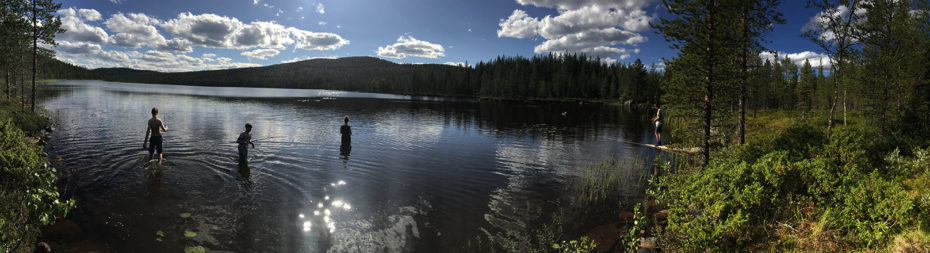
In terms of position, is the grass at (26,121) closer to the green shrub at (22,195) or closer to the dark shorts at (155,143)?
the dark shorts at (155,143)

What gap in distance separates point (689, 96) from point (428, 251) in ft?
42.0

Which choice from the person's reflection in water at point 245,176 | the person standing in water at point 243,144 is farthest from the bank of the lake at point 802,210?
the person standing in water at point 243,144

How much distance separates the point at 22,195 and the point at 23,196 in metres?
0.64

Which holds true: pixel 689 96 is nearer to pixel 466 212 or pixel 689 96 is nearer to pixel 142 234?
pixel 466 212

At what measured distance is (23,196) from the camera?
28.6 feet

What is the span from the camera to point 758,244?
7.58 metres

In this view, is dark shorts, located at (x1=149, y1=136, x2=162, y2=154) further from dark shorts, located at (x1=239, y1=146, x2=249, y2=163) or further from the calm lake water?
dark shorts, located at (x1=239, y1=146, x2=249, y2=163)

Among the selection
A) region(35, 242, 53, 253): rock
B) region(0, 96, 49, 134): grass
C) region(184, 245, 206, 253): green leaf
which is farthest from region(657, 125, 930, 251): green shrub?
region(0, 96, 49, 134): grass

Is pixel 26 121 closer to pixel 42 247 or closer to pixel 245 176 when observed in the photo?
pixel 245 176

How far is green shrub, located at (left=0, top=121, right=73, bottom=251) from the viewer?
6148 mm

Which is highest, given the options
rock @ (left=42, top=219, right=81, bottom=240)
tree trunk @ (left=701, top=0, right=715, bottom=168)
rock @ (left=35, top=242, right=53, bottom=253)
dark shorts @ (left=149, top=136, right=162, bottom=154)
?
tree trunk @ (left=701, top=0, right=715, bottom=168)

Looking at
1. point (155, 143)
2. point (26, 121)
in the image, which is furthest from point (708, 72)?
point (26, 121)

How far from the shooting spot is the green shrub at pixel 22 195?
615 cm

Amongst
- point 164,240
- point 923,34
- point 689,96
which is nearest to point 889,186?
point 689,96
